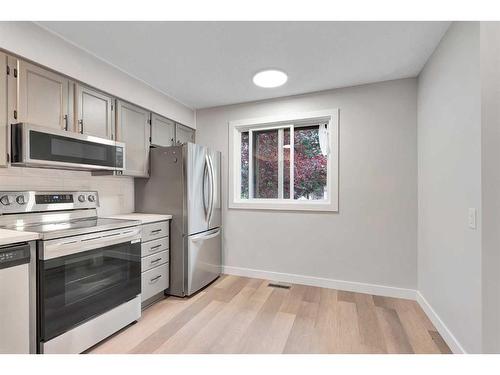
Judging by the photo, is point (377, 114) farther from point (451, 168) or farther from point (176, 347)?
point (176, 347)

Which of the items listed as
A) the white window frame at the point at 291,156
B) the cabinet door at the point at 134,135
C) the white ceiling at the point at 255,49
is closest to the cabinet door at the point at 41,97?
the white ceiling at the point at 255,49

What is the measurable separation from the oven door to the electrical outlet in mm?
2411

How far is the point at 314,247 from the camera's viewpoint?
294 centimetres

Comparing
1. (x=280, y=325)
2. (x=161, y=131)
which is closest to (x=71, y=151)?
(x=161, y=131)

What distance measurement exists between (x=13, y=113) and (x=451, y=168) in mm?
3070

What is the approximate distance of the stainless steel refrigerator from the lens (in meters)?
2.60

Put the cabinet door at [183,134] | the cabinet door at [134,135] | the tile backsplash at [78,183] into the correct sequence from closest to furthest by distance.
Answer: the tile backsplash at [78,183], the cabinet door at [134,135], the cabinet door at [183,134]

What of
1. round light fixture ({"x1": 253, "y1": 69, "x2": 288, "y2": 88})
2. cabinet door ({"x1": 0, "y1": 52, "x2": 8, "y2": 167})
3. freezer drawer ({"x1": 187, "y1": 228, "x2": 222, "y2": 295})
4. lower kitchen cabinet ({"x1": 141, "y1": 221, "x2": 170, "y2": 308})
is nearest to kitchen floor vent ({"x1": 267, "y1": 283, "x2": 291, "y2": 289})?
freezer drawer ({"x1": 187, "y1": 228, "x2": 222, "y2": 295})

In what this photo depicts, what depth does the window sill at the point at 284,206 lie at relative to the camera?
9.48 ft

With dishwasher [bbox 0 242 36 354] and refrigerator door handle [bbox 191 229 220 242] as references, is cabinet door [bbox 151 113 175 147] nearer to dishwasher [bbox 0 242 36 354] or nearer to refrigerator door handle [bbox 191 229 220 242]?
refrigerator door handle [bbox 191 229 220 242]

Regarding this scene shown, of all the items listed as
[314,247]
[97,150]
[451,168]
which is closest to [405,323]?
[314,247]

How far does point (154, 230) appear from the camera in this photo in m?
2.43

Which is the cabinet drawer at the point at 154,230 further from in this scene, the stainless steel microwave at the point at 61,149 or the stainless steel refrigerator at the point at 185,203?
the stainless steel microwave at the point at 61,149

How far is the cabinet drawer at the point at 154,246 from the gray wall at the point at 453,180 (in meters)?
2.47
